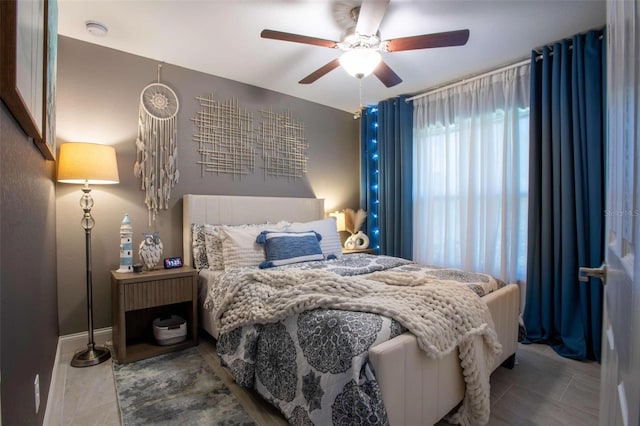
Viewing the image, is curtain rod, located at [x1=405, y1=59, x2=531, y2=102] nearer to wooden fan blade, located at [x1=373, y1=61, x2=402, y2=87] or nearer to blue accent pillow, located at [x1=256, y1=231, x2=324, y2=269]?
wooden fan blade, located at [x1=373, y1=61, x2=402, y2=87]

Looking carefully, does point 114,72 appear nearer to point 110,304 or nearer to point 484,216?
point 110,304

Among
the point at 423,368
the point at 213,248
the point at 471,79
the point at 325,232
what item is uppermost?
the point at 471,79

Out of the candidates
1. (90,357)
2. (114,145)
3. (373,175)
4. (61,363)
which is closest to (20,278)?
(90,357)

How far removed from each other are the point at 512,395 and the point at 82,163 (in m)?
3.19

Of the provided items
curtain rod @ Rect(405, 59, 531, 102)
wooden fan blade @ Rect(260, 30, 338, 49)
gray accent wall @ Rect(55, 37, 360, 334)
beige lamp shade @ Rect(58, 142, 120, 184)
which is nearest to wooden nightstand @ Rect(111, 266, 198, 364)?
gray accent wall @ Rect(55, 37, 360, 334)

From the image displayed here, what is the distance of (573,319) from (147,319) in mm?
3550

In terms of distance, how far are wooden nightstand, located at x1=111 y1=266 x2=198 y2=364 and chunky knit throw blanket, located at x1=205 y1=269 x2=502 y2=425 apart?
2.55ft

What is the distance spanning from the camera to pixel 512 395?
6.11ft

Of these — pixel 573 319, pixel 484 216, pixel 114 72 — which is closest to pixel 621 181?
pixel 573 319

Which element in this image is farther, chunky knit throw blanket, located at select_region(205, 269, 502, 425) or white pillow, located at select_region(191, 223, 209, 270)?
white pillow, located at select_region(191, 223, 209, 270)

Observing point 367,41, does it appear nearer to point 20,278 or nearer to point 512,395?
point 20,278

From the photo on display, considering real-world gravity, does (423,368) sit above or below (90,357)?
above

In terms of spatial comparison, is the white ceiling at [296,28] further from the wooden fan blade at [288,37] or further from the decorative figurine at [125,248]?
the decorative figurine at [125,248]

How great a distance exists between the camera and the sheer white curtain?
2896 mm
